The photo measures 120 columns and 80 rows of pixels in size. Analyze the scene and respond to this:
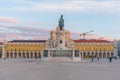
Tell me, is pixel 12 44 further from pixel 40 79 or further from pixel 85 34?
pixel 40 79

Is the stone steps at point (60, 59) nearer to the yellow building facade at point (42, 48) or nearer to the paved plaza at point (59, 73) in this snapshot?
the paved plaza at point (59, 73)

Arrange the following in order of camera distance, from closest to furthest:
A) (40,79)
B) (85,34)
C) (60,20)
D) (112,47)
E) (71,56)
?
(40,79) → (71,56) → (60,20) → (112,47) → (85,34)

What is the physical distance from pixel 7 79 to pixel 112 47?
134 meters

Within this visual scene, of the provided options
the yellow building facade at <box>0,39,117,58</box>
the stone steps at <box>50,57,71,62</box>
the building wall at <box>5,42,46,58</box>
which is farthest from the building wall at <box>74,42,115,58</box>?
the stone steps at <box>50,57,71,62</box>

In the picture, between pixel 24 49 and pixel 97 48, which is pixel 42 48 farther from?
pixel 97 48

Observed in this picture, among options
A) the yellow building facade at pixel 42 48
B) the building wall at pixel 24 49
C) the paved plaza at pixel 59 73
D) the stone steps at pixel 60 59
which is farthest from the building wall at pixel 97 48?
the paved plaza at pixel 59 73

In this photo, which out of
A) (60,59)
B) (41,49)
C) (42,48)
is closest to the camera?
(60,59)

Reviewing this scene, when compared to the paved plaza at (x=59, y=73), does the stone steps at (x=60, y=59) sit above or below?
below

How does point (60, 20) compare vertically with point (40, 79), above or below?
above

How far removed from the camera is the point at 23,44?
493 feet

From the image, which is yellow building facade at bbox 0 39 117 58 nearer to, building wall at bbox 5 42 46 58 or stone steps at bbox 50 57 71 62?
building wall at bbox 5 42 46 58

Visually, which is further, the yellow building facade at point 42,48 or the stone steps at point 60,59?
the yellow building facade at point 42,48

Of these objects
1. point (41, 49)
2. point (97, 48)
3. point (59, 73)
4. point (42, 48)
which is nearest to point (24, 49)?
point (41, 49)

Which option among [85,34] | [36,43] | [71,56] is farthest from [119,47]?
[71,56]
